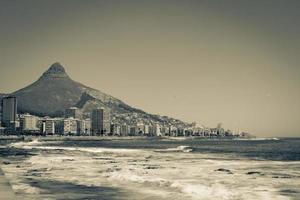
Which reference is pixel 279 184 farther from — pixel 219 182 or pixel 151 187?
pixel 151 187

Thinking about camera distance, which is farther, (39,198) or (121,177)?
(121,177)

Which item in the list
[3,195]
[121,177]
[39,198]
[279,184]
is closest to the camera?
[3,195]

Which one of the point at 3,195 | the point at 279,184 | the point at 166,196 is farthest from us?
the point at 279,184

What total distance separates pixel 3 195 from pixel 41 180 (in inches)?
544

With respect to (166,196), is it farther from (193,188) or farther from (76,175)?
(76,175)

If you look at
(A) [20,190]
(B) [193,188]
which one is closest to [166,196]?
(B) [193,188]

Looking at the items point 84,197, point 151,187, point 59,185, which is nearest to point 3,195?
point 84,197

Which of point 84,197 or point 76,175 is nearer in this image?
point 84,197

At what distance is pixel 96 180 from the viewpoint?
4319 centimetres

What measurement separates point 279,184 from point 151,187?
12.1 m

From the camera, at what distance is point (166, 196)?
108 feet

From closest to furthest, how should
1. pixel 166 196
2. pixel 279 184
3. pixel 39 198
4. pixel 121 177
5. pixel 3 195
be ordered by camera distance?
pixel 3 195
pixel 39 198
pixel 166 196
pixel 279 184
pixel 121 177

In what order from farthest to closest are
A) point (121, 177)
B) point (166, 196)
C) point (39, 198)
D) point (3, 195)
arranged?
point (121, 177) < point (166, 196) < point (39, 198) < point (3, 195)

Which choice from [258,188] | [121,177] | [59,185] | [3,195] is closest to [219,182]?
[258,188]
